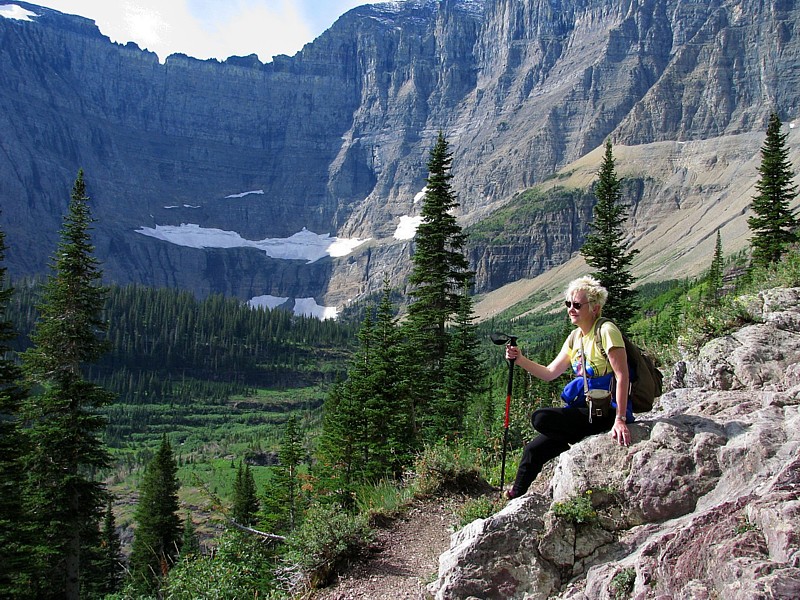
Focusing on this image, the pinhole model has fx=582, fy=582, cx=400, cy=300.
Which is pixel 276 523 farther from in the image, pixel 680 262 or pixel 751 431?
pixel 680 262

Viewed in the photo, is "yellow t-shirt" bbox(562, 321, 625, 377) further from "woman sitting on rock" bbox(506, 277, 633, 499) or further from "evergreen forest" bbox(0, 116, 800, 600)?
"evergreen forest" bbox(0, 116, 800, 600)

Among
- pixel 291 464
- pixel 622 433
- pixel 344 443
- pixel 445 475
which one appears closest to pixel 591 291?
pixel 622 433

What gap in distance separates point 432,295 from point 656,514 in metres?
17.5

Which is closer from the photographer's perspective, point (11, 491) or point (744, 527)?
Result: point (744, 527)

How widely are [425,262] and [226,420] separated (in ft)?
335

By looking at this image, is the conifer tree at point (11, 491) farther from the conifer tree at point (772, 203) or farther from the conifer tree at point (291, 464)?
the conifer tree at point (772, 203)

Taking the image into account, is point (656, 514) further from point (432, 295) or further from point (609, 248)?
point (609, 248)

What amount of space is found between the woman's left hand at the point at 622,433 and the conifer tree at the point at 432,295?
16.6 meters

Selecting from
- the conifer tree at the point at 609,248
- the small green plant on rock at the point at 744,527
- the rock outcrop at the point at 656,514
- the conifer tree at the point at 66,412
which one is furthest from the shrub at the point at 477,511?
the conifer tree at the point at 609,248

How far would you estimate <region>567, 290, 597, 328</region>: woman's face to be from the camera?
19.7 ft

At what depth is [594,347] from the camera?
5.87m

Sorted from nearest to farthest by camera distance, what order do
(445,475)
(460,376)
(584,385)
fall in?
1. (584,385)
2. (445,475)
3. (460,376)

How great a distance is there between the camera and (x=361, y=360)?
858 inches

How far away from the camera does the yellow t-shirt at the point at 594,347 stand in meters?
5.61
